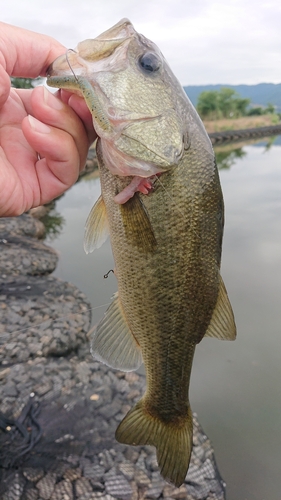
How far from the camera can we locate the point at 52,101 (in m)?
1.67

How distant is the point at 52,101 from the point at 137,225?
2.14ft

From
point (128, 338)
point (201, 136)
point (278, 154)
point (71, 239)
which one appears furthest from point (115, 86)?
point (278, 154)

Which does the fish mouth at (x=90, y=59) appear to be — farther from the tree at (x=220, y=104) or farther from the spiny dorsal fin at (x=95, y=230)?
the tree at (x=220, y=104)

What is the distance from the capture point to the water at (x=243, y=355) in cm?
417

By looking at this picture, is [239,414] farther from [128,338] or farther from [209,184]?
[209,184]

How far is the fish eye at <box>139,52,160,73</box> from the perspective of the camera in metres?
1.67

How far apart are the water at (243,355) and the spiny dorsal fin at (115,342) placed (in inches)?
105

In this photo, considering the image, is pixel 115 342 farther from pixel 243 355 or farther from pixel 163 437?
pixel 243 355

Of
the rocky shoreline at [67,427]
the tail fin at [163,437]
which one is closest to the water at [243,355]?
the rocky shoreline at [67,427]

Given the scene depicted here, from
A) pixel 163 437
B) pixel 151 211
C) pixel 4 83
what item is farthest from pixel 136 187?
pixel 163 437

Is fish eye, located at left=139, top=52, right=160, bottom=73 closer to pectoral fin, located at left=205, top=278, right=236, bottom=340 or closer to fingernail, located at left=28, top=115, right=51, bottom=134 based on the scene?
fingernail, located at left=28, top=115, right=51, bottom=134

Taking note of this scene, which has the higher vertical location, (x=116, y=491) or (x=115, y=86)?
(x=115, y=86)

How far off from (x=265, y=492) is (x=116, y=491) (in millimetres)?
1693

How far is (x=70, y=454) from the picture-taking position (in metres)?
3.13
